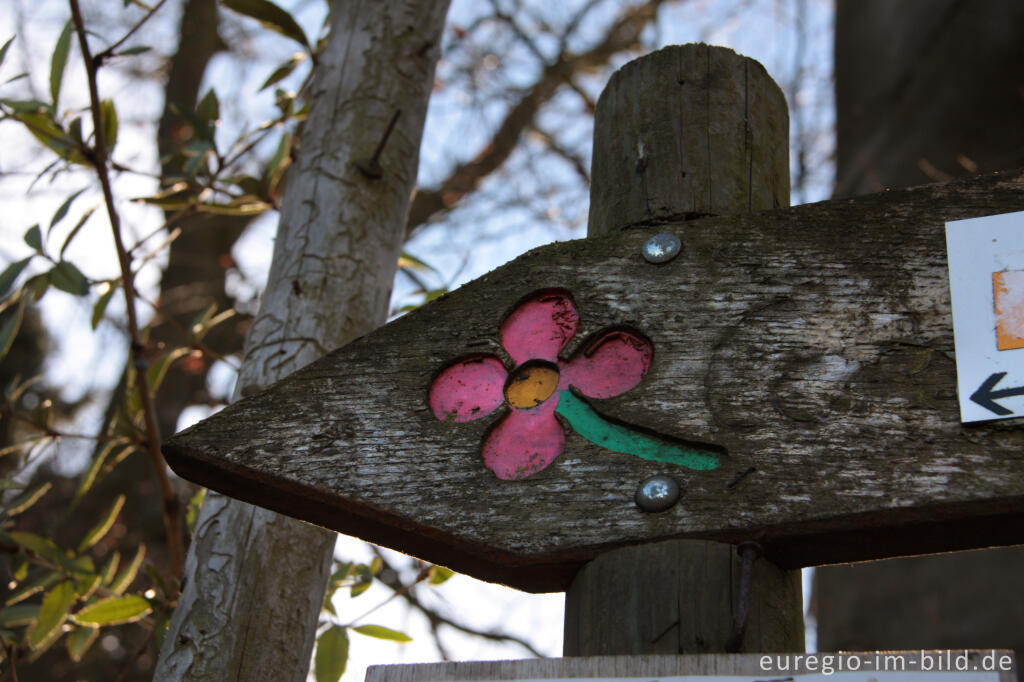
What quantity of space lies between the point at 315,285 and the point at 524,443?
31.9 inches

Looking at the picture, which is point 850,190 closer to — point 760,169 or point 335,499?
point 760,169

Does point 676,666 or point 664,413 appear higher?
point 664,413

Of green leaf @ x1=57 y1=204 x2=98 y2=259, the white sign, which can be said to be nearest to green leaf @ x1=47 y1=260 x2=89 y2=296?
green leaf @ x1=57 y1=204 x2=98 y2=259

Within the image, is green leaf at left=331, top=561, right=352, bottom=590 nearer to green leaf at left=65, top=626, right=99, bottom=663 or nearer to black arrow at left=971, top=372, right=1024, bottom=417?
green leaf at left=65, top=626, right=99, bottom=663

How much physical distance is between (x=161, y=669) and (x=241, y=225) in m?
4.47

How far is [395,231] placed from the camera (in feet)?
6.12

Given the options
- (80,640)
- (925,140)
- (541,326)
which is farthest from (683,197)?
(925,140)

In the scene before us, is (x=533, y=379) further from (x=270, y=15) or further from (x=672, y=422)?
(x=270, y=15)

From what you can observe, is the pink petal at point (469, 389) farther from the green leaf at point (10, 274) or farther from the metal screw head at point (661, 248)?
the green leaf at point (10, 274)

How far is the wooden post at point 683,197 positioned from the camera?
920 millimetres

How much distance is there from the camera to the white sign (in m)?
0.92

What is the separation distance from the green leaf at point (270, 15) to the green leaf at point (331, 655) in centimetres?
111

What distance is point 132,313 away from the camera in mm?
1909

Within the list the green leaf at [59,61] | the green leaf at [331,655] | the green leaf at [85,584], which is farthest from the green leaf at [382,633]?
the green leaf at [59,61]
